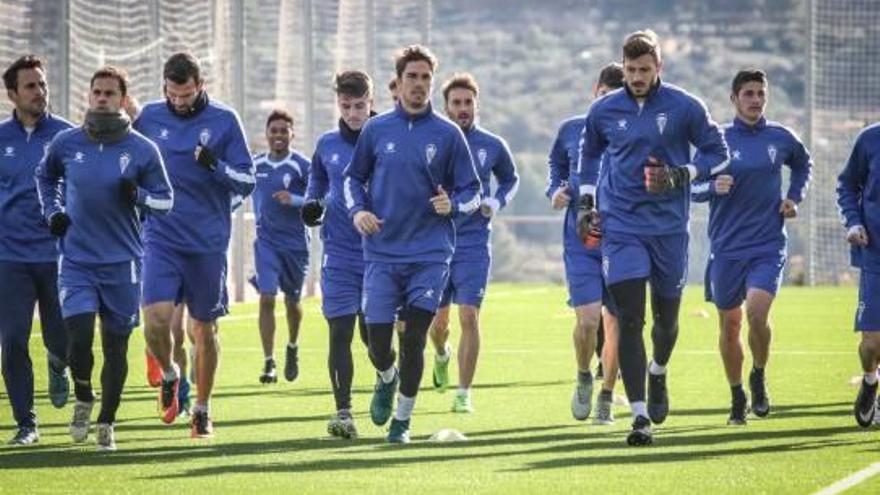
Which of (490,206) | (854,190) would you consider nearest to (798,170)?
(854,190)

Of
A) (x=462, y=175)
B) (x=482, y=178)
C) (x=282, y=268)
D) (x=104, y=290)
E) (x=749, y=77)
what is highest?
(x=749, y=77)

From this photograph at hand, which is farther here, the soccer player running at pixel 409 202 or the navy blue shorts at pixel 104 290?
the soccer player running at pixel 409 202

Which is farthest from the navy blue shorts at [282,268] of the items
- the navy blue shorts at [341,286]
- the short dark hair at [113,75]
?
the short dark hair at [113,75]

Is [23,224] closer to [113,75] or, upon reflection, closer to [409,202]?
[113,75]

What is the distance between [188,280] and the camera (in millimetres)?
15164

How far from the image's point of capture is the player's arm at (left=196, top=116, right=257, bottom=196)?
14844 mm

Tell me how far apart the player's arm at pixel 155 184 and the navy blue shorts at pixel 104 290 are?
400 mm

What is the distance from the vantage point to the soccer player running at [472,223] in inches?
687

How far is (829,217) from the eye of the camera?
46562 millimetres

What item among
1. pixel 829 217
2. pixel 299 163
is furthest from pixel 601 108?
pixel 829 217

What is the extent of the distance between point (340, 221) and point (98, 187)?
2286 mm

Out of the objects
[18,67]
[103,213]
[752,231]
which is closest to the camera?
[103,213]

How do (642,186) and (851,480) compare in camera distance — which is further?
(642,186)

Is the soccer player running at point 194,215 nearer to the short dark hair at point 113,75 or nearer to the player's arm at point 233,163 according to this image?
the player's arm at point 233,163
